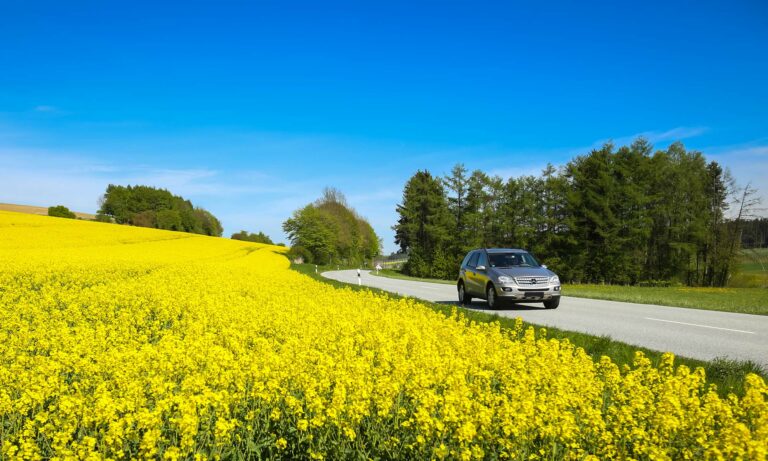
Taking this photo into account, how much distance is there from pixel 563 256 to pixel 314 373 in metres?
48.3

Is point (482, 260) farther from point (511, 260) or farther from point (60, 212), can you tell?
point (60, 212)

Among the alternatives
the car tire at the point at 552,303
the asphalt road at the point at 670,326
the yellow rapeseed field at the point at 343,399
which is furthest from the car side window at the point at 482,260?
the yellow rapeseed field at the point at 343,399

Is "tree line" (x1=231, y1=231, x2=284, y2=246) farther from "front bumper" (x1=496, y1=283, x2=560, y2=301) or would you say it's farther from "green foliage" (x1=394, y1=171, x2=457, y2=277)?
"front bumper" (x1=496, y1=283, x2=560, y2=301)

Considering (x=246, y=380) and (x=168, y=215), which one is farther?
(x=168, y=215)

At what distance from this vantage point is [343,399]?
14.1 feet

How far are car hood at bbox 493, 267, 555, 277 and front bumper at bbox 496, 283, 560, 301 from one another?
35cm

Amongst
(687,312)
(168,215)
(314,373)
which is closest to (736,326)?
(687,312)

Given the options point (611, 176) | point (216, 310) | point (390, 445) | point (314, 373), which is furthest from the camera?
point (611, 176)

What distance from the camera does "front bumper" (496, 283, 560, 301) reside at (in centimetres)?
1566

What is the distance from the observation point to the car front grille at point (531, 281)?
15.8m

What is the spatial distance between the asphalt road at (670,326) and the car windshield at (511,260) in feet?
4.59

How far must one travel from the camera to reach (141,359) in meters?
6.18

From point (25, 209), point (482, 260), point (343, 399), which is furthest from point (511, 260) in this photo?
point (25, 209)

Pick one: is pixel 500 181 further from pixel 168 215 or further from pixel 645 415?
pixel 168 215
